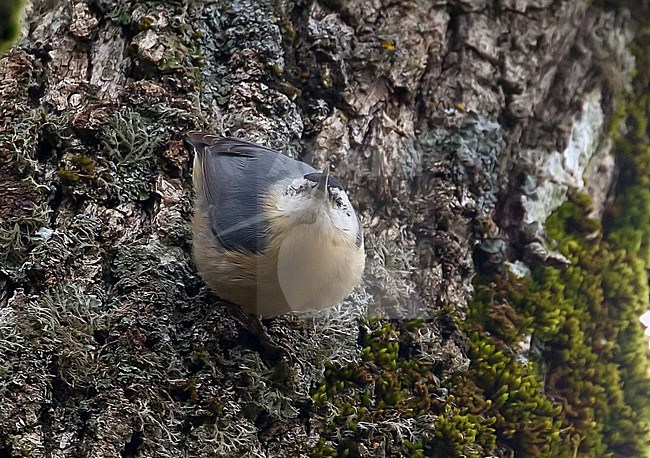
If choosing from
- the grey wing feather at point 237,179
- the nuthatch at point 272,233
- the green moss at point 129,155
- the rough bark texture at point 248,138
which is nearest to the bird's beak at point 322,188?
the nuthatch at point 272,233

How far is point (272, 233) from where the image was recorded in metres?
2.79

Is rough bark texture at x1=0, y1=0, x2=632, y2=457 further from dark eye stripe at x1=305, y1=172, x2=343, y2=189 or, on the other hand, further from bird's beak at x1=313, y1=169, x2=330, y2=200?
bird's beak at x1=313, y1=169, x2=330, y2=200

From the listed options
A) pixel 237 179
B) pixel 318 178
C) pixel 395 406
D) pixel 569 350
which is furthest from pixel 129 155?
pixel 569 350

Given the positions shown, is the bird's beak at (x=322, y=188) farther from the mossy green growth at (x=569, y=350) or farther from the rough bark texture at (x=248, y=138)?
the mossy green growth at (x=569, y=350)

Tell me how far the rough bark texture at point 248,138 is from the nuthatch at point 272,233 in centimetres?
10

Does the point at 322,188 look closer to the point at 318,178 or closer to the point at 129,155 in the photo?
the point at 318,178

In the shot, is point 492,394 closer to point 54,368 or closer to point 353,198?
point 353,198

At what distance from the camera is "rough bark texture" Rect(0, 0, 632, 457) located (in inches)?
97.7

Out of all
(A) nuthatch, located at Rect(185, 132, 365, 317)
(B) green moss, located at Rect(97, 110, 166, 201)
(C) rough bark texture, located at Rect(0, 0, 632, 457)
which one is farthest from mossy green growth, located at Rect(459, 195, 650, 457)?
(B) green moss, located at Rect(97, 110, 166, 201)

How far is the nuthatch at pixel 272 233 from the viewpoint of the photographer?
107 inches

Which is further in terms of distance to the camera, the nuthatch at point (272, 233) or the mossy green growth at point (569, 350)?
the mossy green growth at point (569, 350)

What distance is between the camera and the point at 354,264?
2789 millimetres

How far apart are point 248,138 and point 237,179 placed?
0.72 ft

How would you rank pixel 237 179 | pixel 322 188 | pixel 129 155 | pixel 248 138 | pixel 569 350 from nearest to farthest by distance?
pixel 322 188 → pixel 129 155 → pixel 237 179 → pixel 248 138 → pixel 569 350
